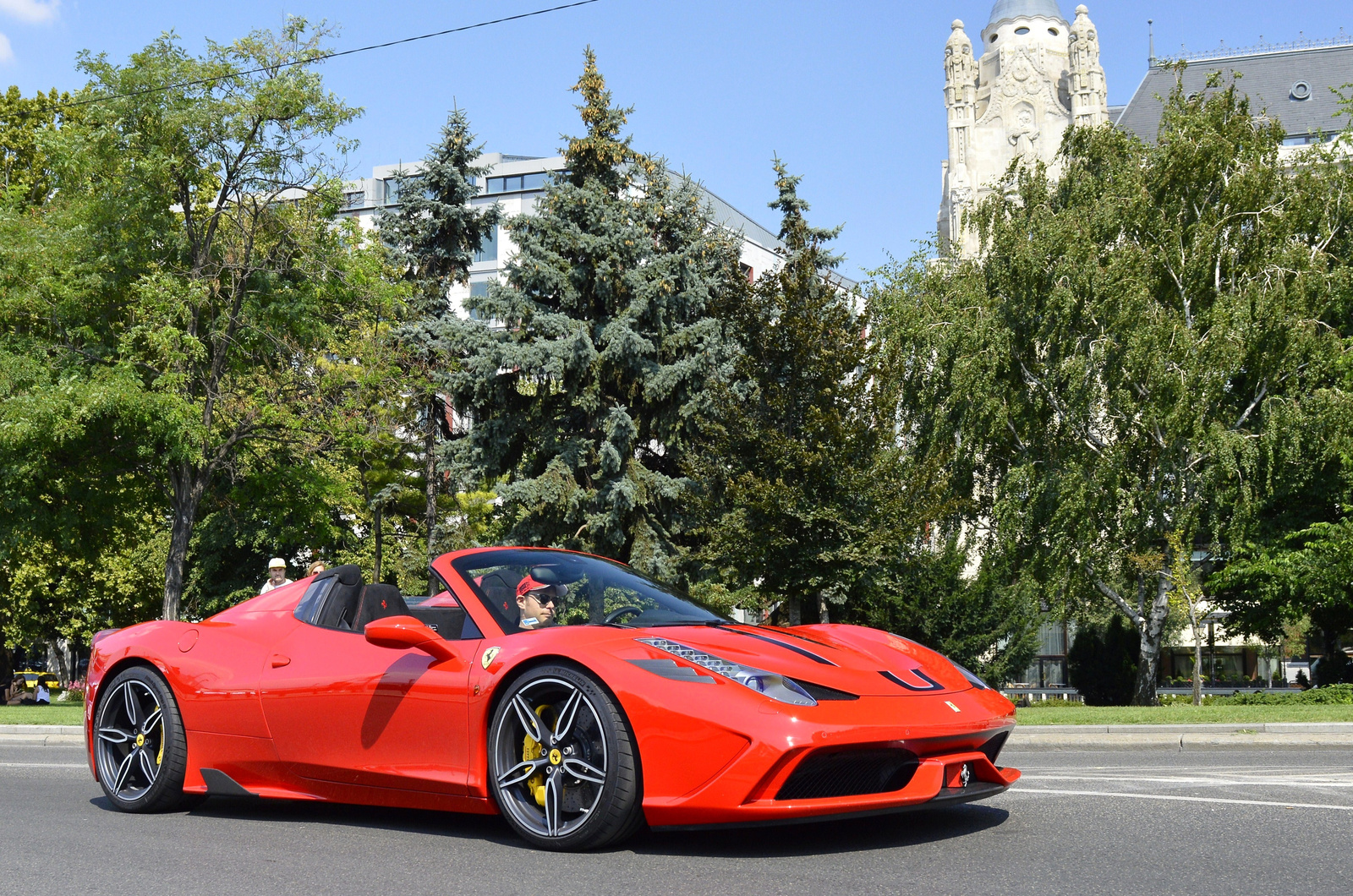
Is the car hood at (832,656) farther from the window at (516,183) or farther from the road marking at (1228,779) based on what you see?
the window at (516,183)

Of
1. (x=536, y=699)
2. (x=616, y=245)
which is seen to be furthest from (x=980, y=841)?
(x=616, y=245)

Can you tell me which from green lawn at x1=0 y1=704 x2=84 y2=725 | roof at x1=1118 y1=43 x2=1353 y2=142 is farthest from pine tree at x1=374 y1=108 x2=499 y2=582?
roof at x1=1118 y1=43 x2=1353 y2=142

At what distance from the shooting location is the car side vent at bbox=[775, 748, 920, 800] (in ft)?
14.9

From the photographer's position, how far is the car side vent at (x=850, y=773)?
14.9 ft

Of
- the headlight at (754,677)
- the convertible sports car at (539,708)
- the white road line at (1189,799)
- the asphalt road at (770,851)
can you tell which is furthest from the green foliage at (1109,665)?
the headlight at (754,677)

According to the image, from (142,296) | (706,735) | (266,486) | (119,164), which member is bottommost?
(706,735)

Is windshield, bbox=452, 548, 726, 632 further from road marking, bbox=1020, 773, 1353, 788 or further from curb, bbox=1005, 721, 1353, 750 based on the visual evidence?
curb, bbox=1005, 721, 1353, 750

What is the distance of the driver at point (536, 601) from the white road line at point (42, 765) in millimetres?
6046

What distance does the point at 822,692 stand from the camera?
189 inches

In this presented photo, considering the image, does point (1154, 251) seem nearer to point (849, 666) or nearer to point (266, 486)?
point (266, 486)

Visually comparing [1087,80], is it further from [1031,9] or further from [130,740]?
[130,740]

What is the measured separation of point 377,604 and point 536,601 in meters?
1.03

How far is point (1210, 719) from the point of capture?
14055mm

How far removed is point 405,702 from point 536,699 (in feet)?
2.47
